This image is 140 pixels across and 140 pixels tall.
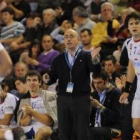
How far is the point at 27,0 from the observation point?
14.1m

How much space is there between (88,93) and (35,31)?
4.77m

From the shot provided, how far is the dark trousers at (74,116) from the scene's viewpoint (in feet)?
24.9

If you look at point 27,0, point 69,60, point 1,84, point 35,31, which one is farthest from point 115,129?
point 27,0

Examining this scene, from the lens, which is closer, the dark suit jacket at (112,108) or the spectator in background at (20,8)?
the dark suit jacket at (112,108)

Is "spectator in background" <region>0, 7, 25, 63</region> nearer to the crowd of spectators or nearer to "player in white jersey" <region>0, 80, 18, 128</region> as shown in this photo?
the crowd of spectators

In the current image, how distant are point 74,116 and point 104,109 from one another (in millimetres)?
547

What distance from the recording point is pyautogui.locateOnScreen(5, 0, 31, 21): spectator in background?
43.7ft

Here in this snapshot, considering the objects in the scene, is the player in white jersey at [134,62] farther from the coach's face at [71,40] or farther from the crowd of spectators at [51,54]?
the coach's face at [71,40]

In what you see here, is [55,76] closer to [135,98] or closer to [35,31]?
[135,98]

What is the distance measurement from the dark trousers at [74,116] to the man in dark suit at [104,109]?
0.31m

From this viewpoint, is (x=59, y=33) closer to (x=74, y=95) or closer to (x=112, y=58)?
(x=112, y=58)

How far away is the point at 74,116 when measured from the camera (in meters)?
7.61

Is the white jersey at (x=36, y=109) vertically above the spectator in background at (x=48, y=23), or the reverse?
the spectator in background at (x=48, y=23)

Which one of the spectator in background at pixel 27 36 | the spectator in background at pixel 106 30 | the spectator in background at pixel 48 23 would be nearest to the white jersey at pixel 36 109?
the spectator in background at pixel 106 30
